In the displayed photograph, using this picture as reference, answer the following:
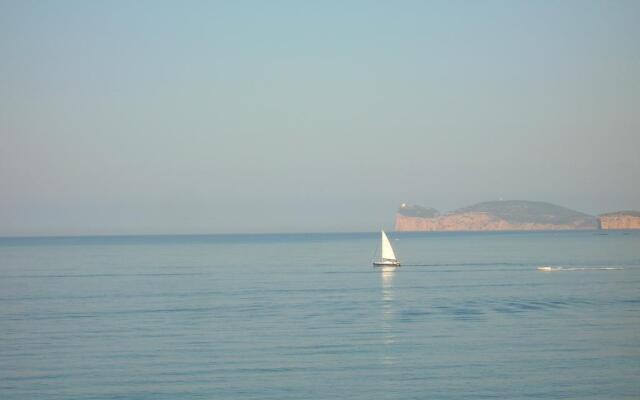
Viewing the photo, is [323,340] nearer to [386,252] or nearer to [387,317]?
[387,317]

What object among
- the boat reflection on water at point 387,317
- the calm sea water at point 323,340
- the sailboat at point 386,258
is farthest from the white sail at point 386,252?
the calm sea water at point 323,340

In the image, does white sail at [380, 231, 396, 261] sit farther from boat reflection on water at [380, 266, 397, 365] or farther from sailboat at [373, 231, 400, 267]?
boat reflection on water at [380, 266, 397, 365]

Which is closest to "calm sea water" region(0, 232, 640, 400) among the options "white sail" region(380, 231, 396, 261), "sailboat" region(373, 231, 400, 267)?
"sailboat" region(373, 231, 400, 267)

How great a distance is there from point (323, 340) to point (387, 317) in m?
11.4

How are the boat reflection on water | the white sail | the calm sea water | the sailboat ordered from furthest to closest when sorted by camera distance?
the white sail, the sailboat, the boat reflection on water, the calm sea water

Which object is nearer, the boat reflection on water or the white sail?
the boat reflection on water

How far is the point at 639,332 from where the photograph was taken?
159 feet

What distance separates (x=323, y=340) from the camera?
45625mm

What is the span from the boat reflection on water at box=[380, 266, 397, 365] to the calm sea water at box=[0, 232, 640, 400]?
0.19 metres

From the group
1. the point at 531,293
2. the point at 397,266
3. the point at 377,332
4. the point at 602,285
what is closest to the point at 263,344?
the point at 377,332

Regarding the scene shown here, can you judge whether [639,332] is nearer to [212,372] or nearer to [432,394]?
[432,394]

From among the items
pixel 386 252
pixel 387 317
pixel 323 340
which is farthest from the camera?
pixel 386 252

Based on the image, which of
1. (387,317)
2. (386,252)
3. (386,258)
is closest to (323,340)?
(387,317)

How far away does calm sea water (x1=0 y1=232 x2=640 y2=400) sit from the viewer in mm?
34750
